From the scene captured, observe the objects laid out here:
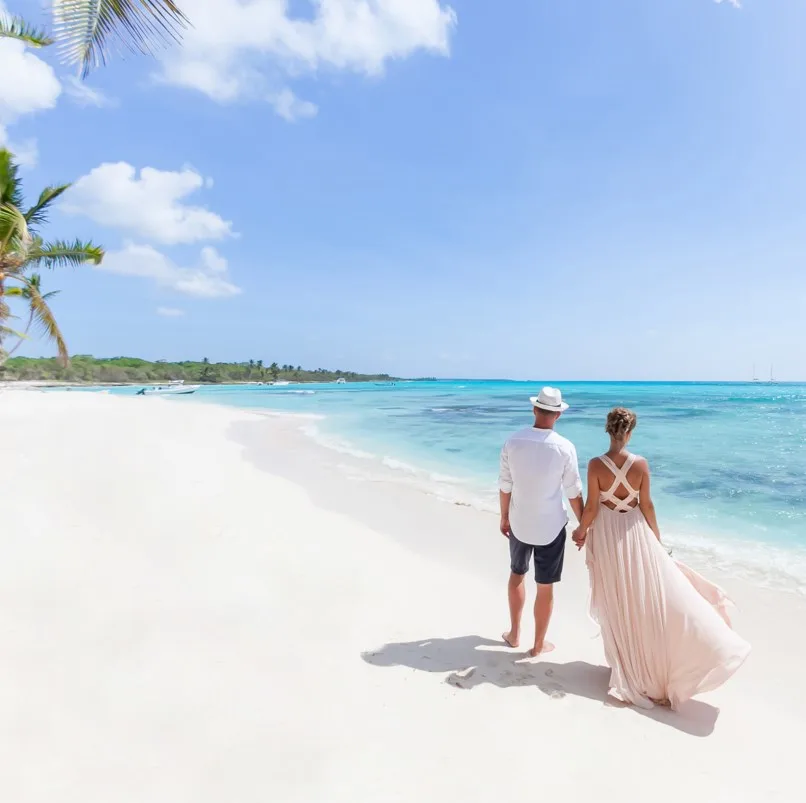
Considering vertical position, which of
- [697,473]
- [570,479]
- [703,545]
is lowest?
[703,545]

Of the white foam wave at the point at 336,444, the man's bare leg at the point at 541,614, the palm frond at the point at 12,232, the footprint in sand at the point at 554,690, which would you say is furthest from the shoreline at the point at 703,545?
the palm frond at the point at 12,232

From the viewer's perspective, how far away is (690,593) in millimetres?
2789

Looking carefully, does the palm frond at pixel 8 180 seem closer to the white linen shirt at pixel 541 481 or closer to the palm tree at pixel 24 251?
the palm tree at pixel 24 251

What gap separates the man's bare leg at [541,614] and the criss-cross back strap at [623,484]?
820 millimetres

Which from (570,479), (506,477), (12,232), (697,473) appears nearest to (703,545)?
(570,479)

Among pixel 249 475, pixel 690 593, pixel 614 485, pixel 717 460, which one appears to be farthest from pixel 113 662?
pixel 717 460

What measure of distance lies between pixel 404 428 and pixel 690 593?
1936 cm

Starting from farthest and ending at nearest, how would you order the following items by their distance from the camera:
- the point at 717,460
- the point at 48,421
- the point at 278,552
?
the point at 48,421 < the point at 717,460 < the point at 278,552

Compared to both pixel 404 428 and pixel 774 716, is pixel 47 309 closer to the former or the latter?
pixel 404 428

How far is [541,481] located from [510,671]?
127 centimetres

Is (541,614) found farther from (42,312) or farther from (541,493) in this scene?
(42,312)

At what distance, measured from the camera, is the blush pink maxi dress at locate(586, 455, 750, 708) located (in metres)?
2.72

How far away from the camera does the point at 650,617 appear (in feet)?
9.18

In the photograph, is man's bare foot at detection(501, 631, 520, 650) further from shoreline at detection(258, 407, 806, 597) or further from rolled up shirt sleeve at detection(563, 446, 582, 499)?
shoreline at detection(258, 407, 806, 597)
